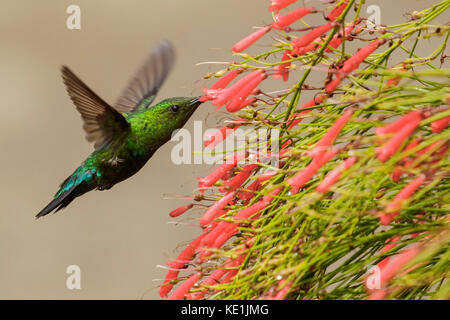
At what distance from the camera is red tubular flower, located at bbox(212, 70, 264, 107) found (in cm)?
75

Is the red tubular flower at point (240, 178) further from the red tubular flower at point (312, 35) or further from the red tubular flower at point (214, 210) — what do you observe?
the red tubular flower at point (312, 35)

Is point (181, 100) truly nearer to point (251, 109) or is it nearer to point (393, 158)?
point (251, 109)

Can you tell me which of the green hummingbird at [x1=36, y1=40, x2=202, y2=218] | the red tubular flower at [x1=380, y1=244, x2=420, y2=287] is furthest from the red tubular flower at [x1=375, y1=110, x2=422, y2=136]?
the green hummingbird at [x1=36, y1=40, x2=202, y2=218]

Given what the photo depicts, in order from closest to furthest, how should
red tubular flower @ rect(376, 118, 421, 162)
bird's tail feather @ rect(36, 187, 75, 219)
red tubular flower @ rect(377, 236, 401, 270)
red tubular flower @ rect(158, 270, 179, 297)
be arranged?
1. red tubular flower @ rect(376, 118, 421, 162)
2. red tubular flower @ rect(377, 236, 401, 270)
3. red tubular flower @ rect(158, 270, 179, 297)
4. bird's tail feather @ rect(36, 187, 75, 219)

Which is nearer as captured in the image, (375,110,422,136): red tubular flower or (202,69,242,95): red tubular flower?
(375,110,422,136): red tubular flower

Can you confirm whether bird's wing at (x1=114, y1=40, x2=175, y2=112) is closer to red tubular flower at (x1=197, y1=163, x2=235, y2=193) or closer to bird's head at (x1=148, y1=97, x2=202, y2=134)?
bird's head at (x1=148, y1=97, x2=202, y2=134)

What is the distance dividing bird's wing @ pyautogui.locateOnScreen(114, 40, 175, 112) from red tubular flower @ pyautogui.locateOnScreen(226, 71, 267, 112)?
1.67 ft

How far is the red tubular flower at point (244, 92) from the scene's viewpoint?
74cm

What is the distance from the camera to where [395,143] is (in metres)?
0.54

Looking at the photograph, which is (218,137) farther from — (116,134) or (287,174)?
(116,134)

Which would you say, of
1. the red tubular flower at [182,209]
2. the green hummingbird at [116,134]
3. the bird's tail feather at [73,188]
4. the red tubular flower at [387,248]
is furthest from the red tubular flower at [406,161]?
the bird's tail feather at [73,188]

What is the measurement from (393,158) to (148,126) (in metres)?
0.63
